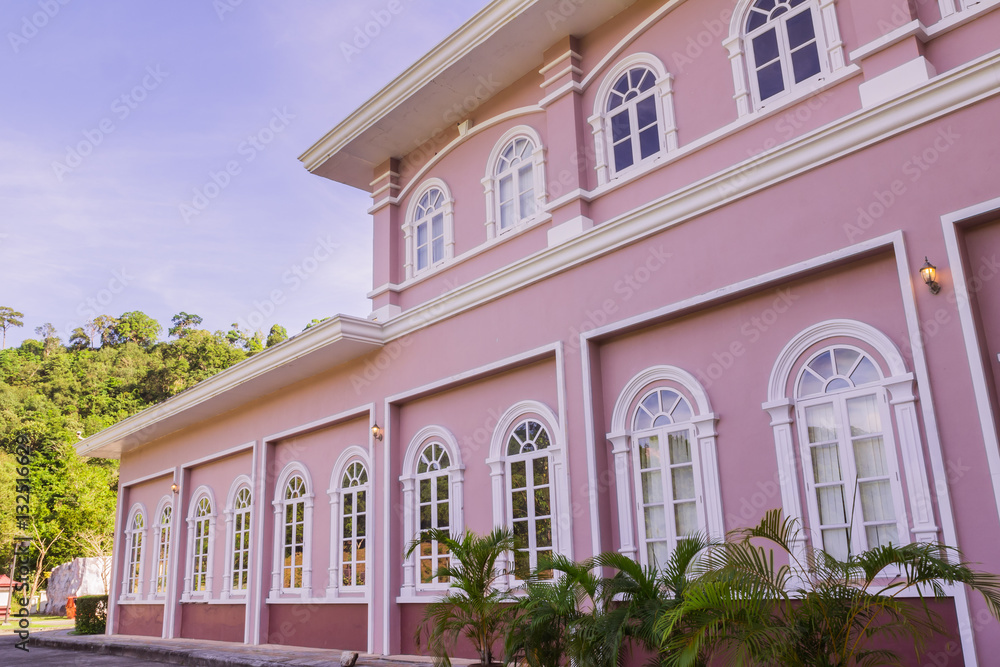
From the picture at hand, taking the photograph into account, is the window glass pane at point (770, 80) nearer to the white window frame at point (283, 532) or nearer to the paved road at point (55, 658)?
the white window frame at point (283, 532)

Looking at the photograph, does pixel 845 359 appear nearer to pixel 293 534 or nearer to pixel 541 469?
pixel 541 469

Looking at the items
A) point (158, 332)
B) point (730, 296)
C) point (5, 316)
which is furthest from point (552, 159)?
point (5, 316)

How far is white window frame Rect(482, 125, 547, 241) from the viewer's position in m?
9.17

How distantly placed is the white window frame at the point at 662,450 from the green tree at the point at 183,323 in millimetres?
45269

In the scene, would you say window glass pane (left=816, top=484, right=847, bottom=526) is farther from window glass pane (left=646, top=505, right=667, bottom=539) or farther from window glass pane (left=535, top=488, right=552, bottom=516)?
window glass pane (left=535, top=488, right=552, bottom=516)

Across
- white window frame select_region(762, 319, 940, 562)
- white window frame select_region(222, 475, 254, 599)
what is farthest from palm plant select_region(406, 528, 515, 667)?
white window frame select_region(222, 475, 254, 599)

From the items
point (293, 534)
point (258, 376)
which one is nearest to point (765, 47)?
point (258, 376)

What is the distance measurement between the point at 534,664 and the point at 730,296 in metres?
3.45

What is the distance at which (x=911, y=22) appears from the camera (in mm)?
6156

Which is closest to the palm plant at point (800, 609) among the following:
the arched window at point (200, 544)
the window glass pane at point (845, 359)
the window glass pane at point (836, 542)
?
the window glass pane at point (836, 542)

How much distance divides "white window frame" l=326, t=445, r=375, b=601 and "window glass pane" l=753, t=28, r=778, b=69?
6.66 meters

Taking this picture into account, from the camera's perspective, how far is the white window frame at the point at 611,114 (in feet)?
26.1

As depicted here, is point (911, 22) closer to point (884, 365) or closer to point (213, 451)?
point (884, 365)

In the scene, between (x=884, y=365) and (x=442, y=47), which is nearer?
(x=884, y=365)
